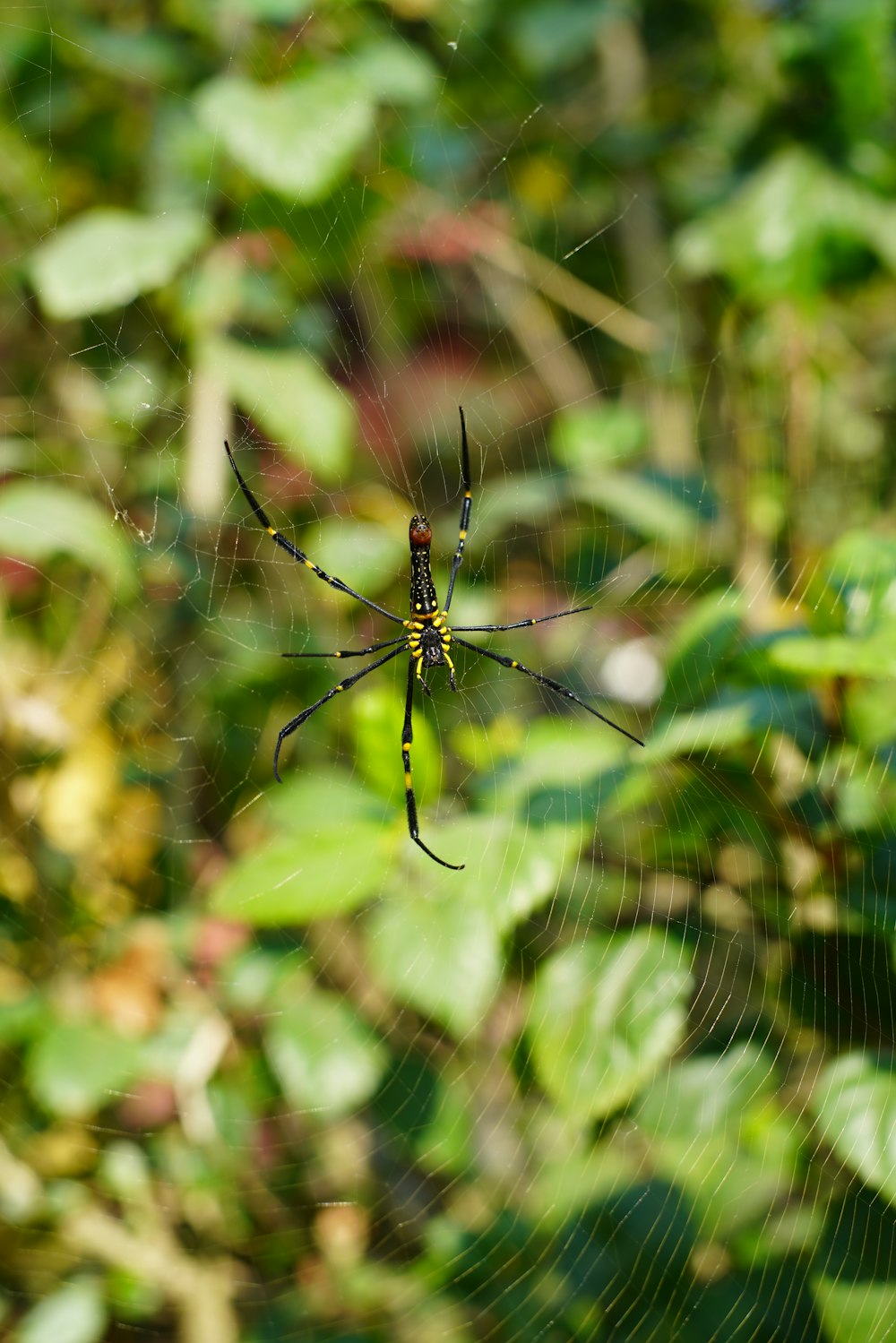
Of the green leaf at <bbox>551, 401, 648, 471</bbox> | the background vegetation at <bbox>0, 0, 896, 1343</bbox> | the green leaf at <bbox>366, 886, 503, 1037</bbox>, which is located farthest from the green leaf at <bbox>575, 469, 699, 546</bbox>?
the green leaf at <bbox>366, 886, 503, 1037</bbox>

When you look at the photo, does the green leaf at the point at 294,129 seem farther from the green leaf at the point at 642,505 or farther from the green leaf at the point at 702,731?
the green leaf at the point at 702,731

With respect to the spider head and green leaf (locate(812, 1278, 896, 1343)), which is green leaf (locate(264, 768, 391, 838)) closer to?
the spider head

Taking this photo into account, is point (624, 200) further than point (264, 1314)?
Yes

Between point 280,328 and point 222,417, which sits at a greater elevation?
point 280,328

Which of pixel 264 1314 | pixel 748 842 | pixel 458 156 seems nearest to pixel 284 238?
pixel 458 156

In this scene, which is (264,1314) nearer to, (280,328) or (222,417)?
(222,417)

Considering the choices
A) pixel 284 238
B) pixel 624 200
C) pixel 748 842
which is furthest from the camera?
pixel 624 200

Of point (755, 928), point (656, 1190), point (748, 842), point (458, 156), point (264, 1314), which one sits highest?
point (458, 156)
